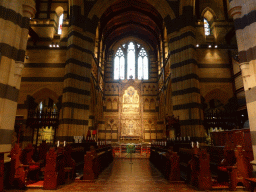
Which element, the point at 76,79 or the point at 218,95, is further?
the point at 218,95

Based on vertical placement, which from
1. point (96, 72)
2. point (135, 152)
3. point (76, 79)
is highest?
point (96, 72)

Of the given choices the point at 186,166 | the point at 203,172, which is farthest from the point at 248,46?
the point at 186,166

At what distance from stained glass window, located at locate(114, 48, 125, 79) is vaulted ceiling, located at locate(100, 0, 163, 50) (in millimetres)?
2124

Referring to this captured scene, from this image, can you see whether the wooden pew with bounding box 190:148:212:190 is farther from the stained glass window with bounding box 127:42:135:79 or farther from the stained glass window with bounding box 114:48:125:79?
the stained glass window with bounding box 114:48:125:79

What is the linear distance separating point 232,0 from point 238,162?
534cm

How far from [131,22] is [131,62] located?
6049 millimetres

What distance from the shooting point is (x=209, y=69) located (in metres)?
15.9

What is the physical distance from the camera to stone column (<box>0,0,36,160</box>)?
5539mm

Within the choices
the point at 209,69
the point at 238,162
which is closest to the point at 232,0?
the point at 238,162

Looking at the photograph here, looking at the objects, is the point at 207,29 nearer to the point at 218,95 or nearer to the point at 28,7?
the point at 218,95

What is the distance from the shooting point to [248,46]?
5781 mm

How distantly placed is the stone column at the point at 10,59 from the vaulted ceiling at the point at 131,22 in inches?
666

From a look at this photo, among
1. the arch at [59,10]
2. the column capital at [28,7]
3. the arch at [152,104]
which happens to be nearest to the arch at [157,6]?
the arch at [59,10]

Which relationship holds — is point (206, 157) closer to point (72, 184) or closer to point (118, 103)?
point (72, 184)
